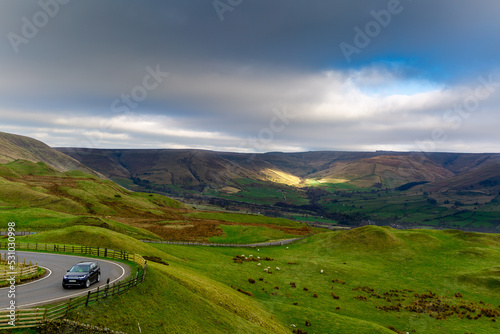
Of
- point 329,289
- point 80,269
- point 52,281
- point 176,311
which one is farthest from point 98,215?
point 176,311

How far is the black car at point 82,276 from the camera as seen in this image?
27797mm

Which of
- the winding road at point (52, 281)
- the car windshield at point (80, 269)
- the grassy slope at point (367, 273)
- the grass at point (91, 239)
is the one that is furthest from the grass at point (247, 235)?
the car windshield at point (80, 269)

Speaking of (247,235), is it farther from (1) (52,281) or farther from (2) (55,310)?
(2) (55,310)

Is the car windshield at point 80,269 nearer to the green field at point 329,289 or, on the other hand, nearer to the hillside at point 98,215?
the green field at point 329,289

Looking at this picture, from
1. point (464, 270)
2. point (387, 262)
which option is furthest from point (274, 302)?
point (464, 270)

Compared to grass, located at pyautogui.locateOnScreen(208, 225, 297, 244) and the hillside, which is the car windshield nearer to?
the hillside

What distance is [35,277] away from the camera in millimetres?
30797

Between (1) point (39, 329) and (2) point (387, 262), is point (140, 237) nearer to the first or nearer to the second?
(1) point (39, 329)

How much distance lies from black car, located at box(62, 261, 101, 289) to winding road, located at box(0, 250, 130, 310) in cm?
59

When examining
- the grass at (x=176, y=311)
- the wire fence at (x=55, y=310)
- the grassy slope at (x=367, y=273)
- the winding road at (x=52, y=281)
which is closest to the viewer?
the wire fence at (x=55, y=310)

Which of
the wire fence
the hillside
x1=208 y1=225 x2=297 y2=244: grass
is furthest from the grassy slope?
the wire fence

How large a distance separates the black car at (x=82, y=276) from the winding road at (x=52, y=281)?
59 centimetres

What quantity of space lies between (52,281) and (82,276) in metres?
4.93

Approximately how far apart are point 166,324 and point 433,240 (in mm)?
86537
